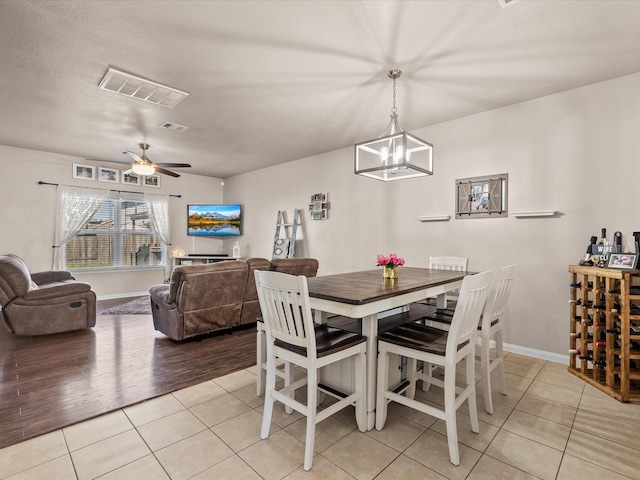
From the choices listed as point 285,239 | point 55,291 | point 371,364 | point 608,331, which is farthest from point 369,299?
point 285,239

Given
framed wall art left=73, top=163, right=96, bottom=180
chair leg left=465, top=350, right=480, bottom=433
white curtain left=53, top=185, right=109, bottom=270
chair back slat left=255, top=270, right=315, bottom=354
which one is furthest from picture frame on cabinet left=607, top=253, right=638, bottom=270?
framed wall art left=73, top=163, right=96, bottom=180

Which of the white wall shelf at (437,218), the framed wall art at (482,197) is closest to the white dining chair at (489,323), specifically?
the framed wall art at (482,197)

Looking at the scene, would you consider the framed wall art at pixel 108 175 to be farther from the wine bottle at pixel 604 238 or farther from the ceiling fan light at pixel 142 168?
the wine bottle at pixel 604 238

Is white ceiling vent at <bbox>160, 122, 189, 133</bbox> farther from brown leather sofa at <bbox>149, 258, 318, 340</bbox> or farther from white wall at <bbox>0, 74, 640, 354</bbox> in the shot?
white wall at <bbox>0, 74, 640, 354</bbox>

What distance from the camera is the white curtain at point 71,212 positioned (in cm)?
549

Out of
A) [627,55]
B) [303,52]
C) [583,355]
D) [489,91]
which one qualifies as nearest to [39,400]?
[303,52]

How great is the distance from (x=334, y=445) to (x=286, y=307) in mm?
857

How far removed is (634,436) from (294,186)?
507 cm

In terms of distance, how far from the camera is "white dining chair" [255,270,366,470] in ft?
5.45

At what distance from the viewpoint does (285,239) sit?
19.7ft

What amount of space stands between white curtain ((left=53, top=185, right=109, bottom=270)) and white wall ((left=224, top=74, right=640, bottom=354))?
496 cm

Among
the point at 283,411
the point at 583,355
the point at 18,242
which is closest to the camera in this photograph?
the point at 283,411

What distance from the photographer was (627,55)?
2455 millimetres

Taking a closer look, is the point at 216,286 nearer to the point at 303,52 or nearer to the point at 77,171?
the point at 303,52
